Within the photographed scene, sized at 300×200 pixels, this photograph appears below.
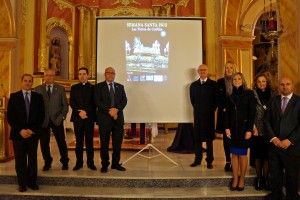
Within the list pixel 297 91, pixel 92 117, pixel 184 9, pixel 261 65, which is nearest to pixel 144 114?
pixel 92 117

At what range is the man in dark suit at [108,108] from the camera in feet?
17.6

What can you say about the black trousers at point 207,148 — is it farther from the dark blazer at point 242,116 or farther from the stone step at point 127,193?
the dark blazer at point 242,116

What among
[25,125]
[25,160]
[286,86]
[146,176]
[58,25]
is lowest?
[146,176]

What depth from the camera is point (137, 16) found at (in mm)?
5852

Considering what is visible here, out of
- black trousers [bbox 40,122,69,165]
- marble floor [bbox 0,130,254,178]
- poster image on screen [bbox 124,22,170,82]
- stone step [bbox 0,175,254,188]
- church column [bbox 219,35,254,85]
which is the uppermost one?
church column [bbox 219,35,254,85]

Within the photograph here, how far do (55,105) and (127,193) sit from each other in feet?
5.78

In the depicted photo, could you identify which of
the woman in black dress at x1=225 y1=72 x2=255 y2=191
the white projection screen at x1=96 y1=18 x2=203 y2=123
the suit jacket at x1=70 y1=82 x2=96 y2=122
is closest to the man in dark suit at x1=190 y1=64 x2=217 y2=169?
the white projection screen at x1=96 y1=18 x2=203 y2=123

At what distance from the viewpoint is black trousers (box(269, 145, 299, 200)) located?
4375 millimetres

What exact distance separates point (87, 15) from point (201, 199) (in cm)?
989

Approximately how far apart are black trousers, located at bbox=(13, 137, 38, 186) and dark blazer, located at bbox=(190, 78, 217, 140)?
2418 mm

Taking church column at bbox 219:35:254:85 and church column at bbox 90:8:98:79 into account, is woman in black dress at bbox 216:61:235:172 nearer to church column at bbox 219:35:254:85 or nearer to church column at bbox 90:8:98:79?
church column at bbox 219:35:254:85

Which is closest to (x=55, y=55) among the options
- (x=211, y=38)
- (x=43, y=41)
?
(x=43, y=41)

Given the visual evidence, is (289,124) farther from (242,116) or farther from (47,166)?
(47,166)

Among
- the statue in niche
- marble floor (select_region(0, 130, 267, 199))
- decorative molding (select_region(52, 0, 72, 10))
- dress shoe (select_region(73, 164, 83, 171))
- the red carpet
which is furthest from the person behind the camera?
decorative molding (select_region(52, 0, 72, 10))
